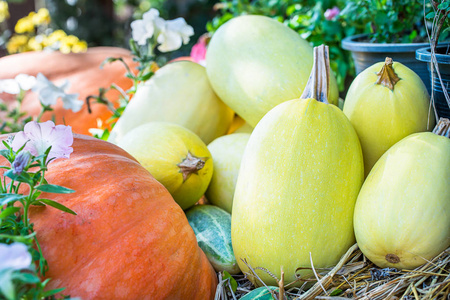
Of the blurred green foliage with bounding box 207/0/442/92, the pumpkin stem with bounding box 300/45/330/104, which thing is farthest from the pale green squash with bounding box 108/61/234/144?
the pumpkin stem with bounding box 300/45/330/104

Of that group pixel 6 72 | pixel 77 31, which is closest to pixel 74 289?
pixel 6 72

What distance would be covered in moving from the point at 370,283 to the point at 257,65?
0.77 metres

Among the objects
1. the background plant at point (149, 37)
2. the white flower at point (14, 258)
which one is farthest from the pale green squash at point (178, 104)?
the white flower at point (14, 258)

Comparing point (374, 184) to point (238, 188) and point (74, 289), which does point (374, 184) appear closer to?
point (238, 188)

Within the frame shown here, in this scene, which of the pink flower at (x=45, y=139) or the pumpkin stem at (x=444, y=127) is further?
the pumpkin stem at (x=444, y=127)

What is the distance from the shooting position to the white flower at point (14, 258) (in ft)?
1.52

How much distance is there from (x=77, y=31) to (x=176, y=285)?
5.32 m

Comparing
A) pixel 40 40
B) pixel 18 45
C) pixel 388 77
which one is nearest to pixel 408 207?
pixel 388 77

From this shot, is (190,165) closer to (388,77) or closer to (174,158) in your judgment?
(174,158)

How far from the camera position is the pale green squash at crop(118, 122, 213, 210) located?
1149 mm

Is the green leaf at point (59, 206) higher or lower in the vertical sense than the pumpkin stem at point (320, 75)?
lower

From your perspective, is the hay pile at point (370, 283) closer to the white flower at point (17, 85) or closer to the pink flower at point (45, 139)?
the pink flower at point (45, 139)

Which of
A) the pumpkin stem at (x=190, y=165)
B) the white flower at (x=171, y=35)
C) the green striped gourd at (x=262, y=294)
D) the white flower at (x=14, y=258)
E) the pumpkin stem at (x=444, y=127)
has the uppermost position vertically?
the white flower at (x=171, y=35)

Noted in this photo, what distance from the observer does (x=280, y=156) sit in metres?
0.92
